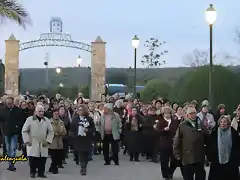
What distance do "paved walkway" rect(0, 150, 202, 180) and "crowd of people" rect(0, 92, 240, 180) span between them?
295mm

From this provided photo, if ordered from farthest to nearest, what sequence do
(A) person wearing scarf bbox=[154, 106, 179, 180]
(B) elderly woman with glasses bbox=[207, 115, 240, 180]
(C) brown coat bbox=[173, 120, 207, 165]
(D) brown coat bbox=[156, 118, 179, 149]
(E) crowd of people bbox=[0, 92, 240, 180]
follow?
(D) brown coat bbox=[156, 118, 179, 149] → (A) person wearing scarf bbox=[154, 106, 179, 180] → (C) brown coat bbox=[173, 120, 207, 165] → (E) crowd of people bbox=[0, 92, 240, 180] → (B) elderly woman with glasses bbox=[207, 115, 240, 180]

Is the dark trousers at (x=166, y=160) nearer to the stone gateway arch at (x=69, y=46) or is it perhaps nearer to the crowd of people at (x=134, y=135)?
the crowd of people at (x=134, y=135)

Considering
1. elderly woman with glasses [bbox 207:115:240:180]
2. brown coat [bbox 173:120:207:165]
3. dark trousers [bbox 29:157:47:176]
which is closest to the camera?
elderly woman with glasses [bbox 207:115:240:180]

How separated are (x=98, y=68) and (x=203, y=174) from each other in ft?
103

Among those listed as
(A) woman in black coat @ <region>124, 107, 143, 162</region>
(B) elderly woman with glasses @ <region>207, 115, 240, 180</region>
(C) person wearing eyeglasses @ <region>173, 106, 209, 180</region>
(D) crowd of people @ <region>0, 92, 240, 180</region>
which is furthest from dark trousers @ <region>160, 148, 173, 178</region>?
(A) woman in black coat @ <region>124, 107, 143, 162</region>

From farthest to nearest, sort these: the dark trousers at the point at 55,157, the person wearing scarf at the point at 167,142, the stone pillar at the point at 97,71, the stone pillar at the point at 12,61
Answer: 1. the stone pillar at the point at 12,61
2. the stone pillar at the point at 97,71
3. the dark trousers at the point at 55,157
4. the person wearing scarf at the point at 167,142

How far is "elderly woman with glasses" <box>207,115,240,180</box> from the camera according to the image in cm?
1156

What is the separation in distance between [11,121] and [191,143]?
5916 millimetres

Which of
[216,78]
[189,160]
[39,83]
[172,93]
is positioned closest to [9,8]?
[189,160]

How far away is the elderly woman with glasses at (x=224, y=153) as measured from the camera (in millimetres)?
11562

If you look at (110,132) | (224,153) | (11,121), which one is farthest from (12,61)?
(224,153)

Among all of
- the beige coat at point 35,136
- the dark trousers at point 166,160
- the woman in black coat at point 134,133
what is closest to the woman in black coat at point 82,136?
the beige coat at point 35,136

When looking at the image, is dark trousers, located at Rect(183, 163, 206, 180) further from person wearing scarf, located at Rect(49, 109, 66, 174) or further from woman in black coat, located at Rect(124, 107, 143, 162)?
woman in black coat, located at Rect(124, 107, 143, 162)

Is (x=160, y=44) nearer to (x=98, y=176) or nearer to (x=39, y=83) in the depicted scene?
(x=39, y=83)
